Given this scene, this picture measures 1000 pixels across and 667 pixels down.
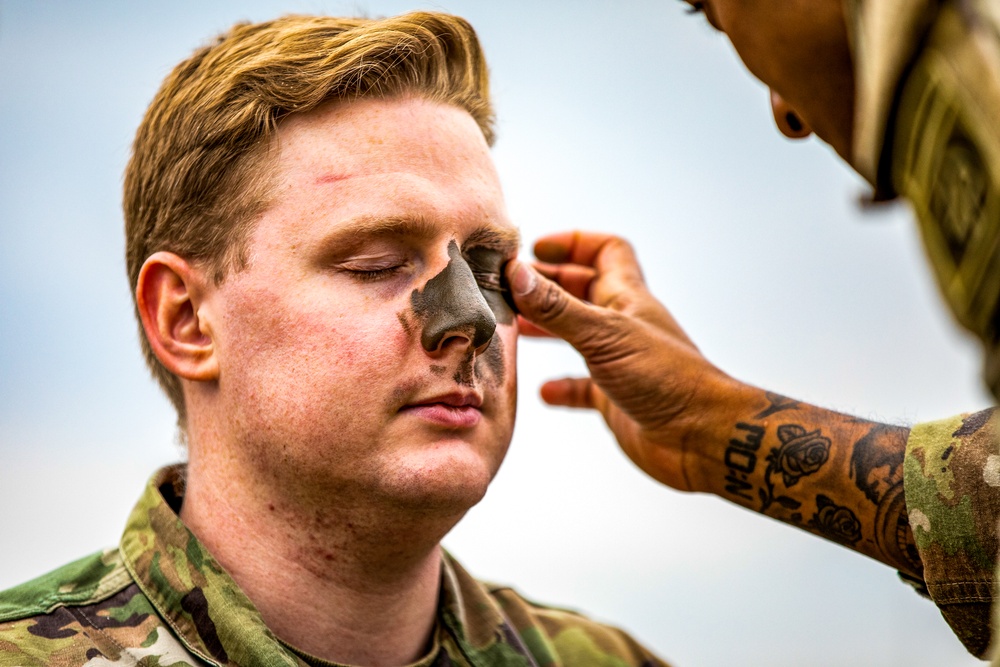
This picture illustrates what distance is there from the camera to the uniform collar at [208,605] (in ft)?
9.37

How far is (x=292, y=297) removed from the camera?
9.83ft

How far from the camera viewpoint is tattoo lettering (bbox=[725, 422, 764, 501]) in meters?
3.62

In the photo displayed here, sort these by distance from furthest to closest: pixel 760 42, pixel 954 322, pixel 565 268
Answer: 1. pixel 565 268
2. pixel 760 42
3. pixel 954 322

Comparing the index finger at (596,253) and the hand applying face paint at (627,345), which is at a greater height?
the index finger at (596,253)

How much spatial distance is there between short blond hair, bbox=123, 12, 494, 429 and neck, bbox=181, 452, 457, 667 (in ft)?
1.93

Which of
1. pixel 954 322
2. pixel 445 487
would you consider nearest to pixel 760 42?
pixel 954 322

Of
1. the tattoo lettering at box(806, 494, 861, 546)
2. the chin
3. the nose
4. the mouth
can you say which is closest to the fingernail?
the mouth

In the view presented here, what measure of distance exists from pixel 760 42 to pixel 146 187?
2125 millimetres

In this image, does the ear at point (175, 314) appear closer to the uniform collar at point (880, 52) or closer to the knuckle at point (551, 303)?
the knuckle at point (551, 303)

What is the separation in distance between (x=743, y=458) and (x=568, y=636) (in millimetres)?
976

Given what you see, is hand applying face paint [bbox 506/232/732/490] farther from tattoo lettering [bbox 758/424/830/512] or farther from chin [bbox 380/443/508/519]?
chin [bbox 380/443/508/519]

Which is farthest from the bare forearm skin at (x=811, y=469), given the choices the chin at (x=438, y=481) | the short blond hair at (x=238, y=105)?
the short blond hair at (x=238, y=105)

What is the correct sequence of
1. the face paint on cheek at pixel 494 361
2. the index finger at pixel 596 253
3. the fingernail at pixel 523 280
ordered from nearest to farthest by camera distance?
the face paint on cheek at pixel 494 361, the fingernail at pixel 523 280, the index finger at pixel 596 253

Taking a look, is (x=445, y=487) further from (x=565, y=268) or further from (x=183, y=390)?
(x=565, y=268)
